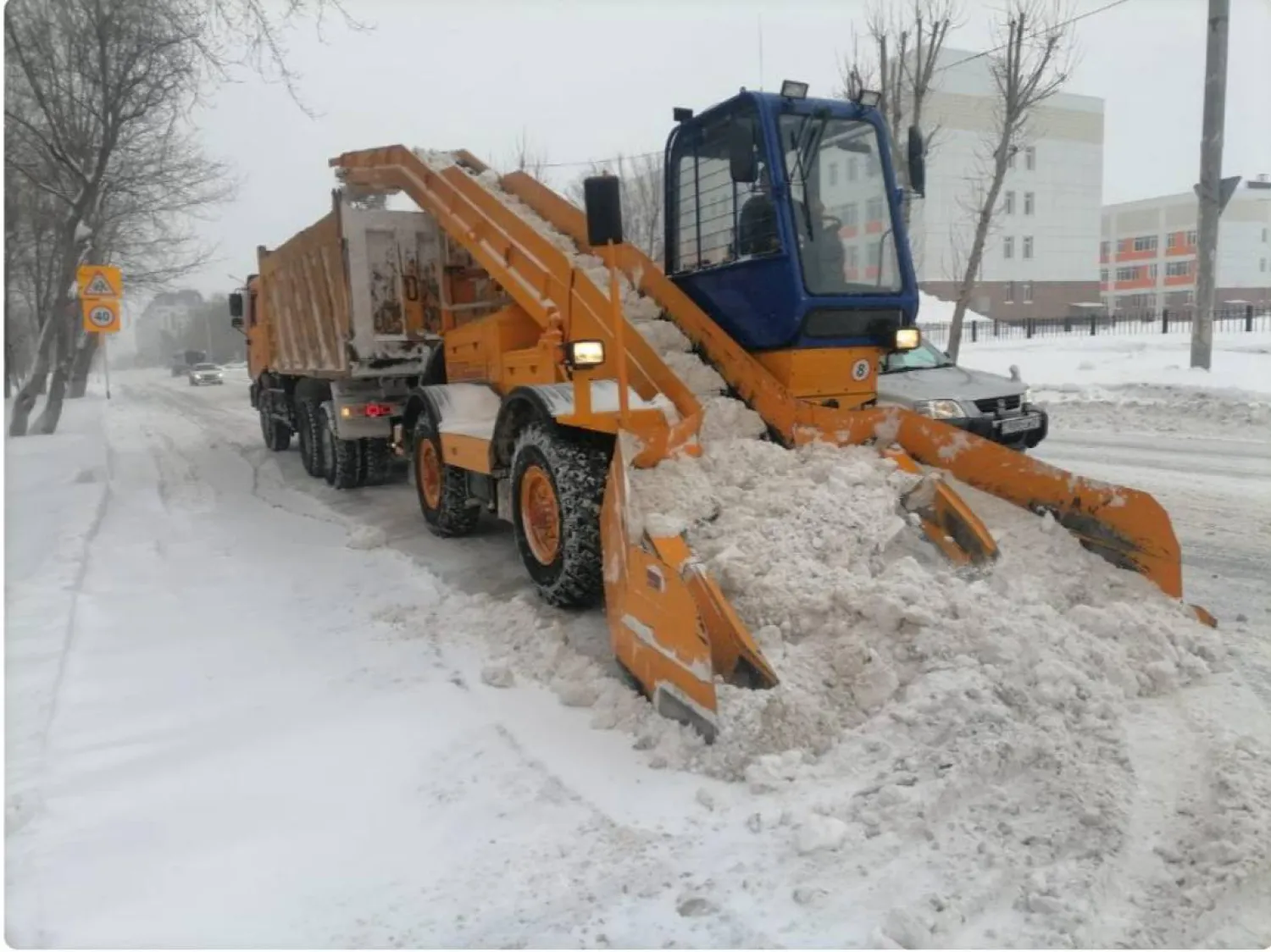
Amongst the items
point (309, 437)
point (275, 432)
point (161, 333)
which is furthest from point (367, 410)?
point (161, 333)

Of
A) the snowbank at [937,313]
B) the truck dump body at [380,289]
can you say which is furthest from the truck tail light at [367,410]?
the snowbank at [937,313]

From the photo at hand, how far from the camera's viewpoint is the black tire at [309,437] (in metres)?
10.9

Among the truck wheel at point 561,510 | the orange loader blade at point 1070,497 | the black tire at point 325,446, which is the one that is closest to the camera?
the orange loader blade at point 1070,497

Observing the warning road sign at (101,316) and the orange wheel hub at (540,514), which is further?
the warning road sign at (101,316)

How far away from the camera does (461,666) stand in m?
4.62

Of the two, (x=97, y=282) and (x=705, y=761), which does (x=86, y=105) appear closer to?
(x=97, y=282)

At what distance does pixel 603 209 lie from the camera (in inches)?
181

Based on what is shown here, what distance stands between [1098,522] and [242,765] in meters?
4.07

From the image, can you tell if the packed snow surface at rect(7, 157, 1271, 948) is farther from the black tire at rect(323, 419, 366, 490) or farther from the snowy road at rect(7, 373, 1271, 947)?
the black tire at rect(323, 419, 366, 490)

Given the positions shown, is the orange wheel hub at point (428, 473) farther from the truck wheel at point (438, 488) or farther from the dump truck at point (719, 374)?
the dump truck at point (719, 374)

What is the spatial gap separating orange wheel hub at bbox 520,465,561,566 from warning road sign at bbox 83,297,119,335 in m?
12.9

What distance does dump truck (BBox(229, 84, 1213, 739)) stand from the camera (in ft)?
13.5

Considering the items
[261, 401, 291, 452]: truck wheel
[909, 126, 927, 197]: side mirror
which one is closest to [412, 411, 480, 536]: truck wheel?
[909, 126, 927, 197]: side mirror

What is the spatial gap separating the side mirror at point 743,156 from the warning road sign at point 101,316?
536 inches
